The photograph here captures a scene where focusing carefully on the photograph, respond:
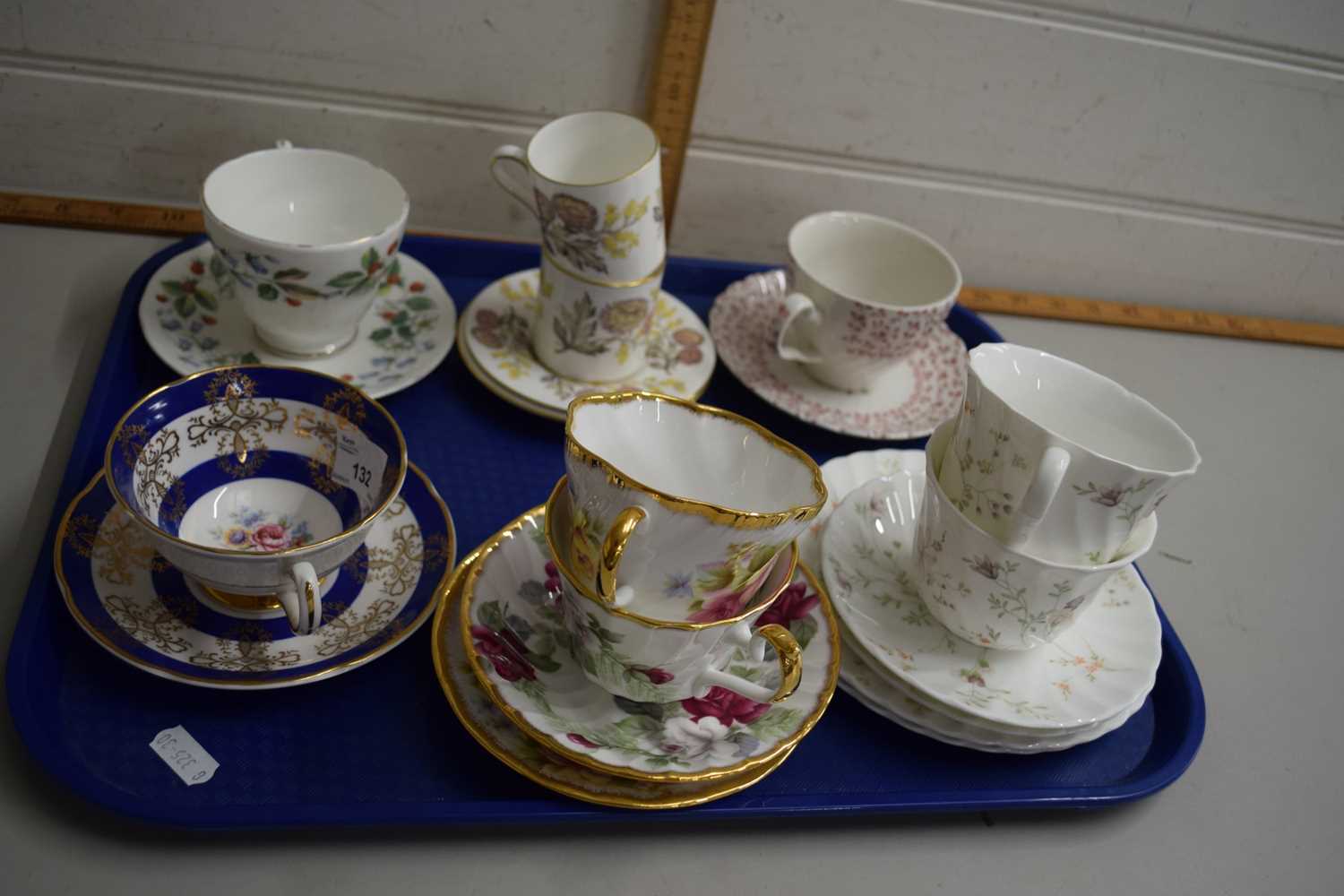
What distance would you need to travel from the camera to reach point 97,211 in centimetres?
117

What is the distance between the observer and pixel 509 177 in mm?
1077

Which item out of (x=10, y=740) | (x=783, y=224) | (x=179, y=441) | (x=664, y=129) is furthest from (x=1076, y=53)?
(x=10, y=740)

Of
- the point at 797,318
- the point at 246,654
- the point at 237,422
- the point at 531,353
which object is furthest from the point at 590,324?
the point at 246,654

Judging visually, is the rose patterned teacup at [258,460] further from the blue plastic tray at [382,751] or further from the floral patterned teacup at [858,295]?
the floral patterned teacup at [858,295]

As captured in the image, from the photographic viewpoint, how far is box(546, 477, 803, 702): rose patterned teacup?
710 mm

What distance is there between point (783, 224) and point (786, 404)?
34cm

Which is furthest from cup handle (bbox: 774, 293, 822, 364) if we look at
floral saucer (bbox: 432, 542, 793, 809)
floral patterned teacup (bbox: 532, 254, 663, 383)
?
floral saucer (bbox: 432, 542, 793, 809)

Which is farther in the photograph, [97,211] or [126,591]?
[97,211]

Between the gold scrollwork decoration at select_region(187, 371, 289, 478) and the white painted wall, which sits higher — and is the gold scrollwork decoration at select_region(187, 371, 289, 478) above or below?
below

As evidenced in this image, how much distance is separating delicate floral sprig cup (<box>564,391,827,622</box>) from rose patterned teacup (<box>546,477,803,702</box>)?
1 centimetres

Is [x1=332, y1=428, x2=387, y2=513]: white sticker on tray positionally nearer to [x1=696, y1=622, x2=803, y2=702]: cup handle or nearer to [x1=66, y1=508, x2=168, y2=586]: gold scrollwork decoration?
[x1=66, y1=508, x2=168, y2=586]: gold scrollwork decoration

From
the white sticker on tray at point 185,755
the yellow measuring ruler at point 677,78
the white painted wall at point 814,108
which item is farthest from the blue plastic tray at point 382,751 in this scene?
the yellow measuring ruler at point 677,78

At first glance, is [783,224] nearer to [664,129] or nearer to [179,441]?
[664,129]

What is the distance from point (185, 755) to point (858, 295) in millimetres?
834
